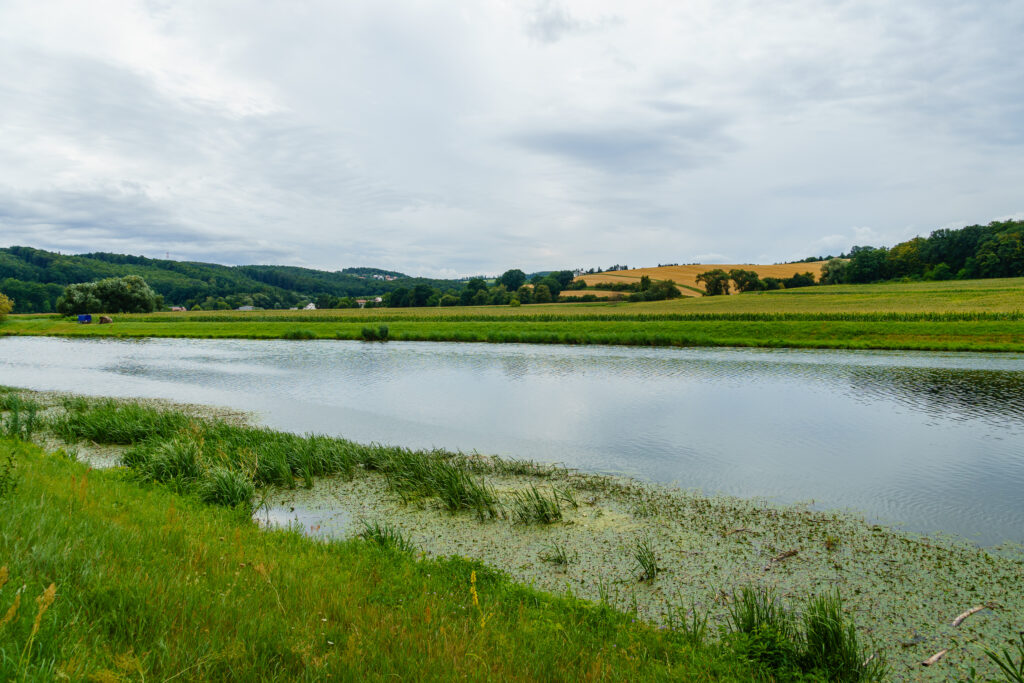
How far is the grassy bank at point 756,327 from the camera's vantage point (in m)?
36.0

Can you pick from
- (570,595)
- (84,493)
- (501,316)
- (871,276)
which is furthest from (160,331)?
(871,276)

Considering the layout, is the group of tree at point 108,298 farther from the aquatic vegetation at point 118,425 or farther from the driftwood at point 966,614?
the driftwood at point 966,614

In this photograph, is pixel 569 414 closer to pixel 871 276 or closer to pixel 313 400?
pixel 313 400

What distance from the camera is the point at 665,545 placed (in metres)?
7.80

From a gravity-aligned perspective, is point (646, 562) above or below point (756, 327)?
below

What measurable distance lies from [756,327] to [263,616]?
43.8m

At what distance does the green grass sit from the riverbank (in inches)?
47.5

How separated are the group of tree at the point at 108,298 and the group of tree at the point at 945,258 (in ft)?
402

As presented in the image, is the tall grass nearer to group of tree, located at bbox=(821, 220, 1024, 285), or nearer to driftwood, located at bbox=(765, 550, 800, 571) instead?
driftwood, located at bbox=(765, 550, 800, 571)

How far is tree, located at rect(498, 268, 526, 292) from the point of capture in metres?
116

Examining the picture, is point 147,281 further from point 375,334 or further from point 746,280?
point 746,280

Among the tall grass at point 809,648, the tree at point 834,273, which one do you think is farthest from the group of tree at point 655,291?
the tall grass at point 809,648

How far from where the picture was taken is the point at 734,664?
176 inches

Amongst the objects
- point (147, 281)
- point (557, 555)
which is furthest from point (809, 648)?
point (147, 281)
